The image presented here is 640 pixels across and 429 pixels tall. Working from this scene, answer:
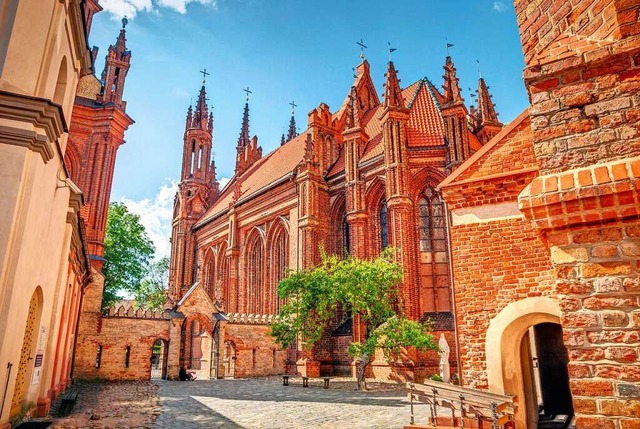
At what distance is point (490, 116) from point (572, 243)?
76.7 feet

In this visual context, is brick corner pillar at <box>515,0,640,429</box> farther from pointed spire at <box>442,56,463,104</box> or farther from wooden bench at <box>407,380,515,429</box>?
pointed spire at <box>442,56,463,104</box>

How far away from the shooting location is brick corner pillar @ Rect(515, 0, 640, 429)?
2.37 meters

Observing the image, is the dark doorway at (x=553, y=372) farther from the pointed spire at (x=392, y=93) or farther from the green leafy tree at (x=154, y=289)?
the green leafy tree at (x=154, y=289)

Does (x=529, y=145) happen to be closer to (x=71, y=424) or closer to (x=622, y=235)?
(x=622, y=235)

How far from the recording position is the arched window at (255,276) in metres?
29.8

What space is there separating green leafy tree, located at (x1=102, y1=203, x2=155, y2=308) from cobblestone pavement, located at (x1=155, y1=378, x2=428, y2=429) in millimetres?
19337

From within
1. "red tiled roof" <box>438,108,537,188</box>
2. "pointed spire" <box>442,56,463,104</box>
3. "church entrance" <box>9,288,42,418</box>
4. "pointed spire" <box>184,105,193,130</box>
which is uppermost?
"pointed spire" <box>184,105,193,130</box>

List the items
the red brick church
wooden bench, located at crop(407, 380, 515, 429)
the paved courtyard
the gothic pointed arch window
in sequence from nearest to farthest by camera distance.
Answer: wooden bench, located at crop(407, 380, 515, 429), the paved courtyard, the gothic pointed arch window, the red brick church

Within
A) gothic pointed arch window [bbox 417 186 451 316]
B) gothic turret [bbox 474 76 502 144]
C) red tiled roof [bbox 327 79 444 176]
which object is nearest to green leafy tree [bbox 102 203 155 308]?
red tiled roof [bbox 327 79 444 176]

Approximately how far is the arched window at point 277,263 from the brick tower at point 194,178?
12506 mm

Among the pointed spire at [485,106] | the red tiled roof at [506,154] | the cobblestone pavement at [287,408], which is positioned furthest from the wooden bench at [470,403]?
the pointed spire at [485,106]

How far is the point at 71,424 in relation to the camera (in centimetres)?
862

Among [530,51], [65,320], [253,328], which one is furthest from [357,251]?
[530,51]

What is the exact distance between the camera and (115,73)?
2636 centimetres
